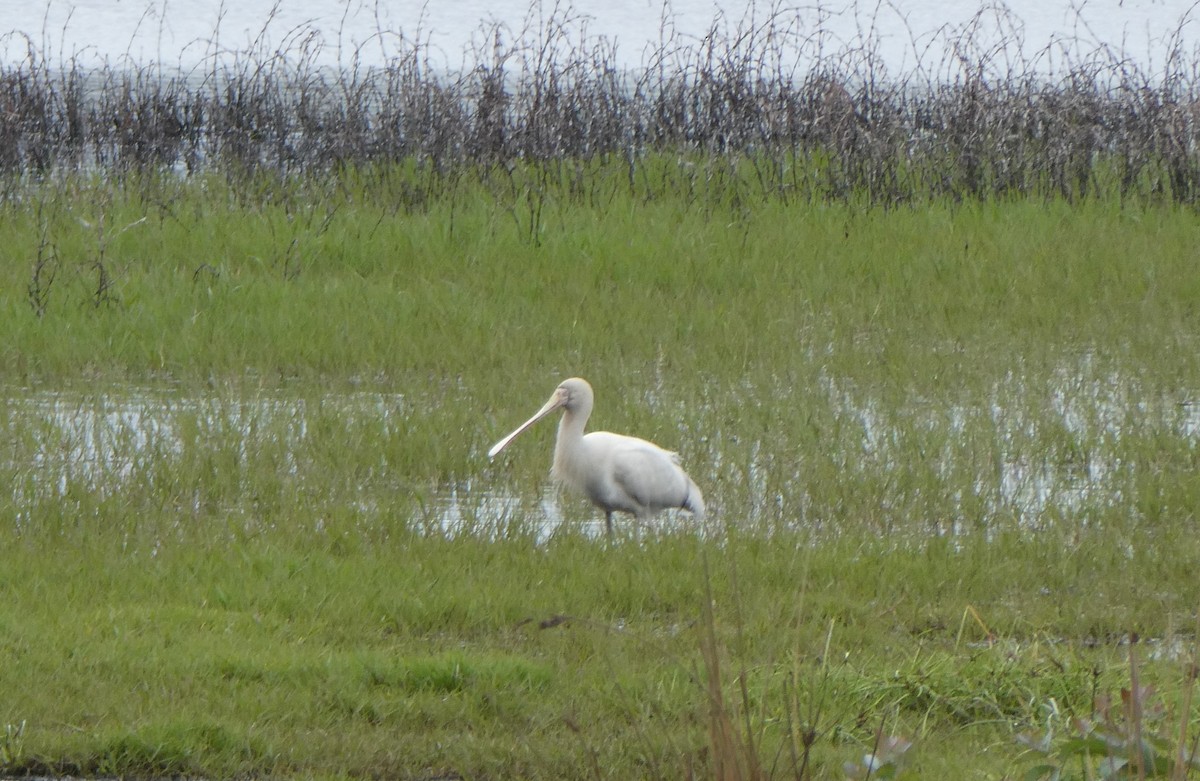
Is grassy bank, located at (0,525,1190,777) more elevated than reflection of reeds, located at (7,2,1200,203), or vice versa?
reflection of reeds, located at (7,2,1200,203)

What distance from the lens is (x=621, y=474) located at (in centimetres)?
564

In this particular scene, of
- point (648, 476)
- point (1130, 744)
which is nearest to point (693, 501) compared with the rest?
point (648, 476)

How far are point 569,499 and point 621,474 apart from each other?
0.46 m

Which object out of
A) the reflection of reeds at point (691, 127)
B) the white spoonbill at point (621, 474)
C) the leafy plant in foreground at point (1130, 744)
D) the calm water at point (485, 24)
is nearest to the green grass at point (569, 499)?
the white spoonbill at point (621, 474)

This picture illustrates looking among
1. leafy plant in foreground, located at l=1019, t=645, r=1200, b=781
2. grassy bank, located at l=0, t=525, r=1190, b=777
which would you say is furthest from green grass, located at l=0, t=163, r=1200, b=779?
leafy plant in foreground, located at l=1019, t=645, r=1200, b=781

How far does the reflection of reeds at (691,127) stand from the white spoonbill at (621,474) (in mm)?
5450

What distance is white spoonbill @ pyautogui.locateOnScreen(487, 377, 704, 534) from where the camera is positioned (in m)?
5.62

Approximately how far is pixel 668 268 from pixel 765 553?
4295mm

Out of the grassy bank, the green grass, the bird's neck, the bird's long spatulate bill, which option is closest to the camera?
the grassy bank

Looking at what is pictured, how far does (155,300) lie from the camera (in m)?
8.38

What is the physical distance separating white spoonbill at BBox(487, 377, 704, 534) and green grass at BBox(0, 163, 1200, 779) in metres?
0.13

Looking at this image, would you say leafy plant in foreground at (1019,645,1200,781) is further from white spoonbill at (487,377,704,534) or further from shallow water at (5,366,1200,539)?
white spoonbill at (487,377,704,534)

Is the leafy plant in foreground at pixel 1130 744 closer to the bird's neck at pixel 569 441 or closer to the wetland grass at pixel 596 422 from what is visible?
the wetland grass at pixel 596 422

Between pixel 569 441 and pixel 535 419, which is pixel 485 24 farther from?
pixel 569 441
